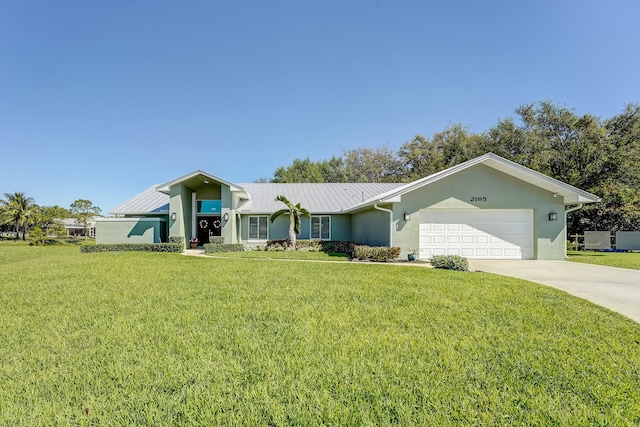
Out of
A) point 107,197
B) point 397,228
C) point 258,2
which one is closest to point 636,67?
point 397,228

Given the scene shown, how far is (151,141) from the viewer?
23000mm

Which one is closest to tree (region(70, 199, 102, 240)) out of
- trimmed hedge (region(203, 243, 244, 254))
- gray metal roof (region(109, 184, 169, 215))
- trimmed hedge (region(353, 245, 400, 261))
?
gray metal roof (region(109, 184, 169, 215))

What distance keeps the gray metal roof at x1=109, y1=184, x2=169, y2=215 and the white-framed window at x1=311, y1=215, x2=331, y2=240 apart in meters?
9.82

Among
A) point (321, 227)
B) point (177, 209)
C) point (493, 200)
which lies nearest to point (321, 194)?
point (321, 227)

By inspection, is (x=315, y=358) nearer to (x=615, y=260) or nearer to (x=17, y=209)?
(x=615, y=260)

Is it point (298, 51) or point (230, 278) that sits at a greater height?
point (298, 51)

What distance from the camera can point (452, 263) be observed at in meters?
10.1

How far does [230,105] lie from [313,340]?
19937mm

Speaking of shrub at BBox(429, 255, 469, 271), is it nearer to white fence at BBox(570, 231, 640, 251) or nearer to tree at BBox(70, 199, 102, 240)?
white fence at BBox(570, 231, 640, 251)

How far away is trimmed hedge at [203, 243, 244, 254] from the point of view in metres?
16.6

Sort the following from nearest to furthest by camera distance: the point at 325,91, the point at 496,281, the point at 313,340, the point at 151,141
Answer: the point at 313,340, the point at 496,281, the point at 325,91, the point at 151,141

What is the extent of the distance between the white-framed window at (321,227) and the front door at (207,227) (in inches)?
263

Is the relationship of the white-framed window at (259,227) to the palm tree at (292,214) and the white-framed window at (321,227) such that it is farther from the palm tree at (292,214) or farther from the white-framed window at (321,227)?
the white-framed window at (321,227)

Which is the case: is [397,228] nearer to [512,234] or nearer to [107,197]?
[512,234]
